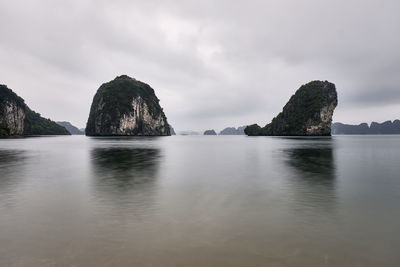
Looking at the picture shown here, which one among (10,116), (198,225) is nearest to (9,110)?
(10,116)

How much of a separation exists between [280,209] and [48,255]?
1018 centimetres

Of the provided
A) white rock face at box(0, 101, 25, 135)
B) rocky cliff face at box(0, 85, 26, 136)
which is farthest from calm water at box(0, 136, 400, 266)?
white rock face at box(0, 101, 25, 135)

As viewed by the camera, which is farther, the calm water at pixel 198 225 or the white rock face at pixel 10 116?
the white rock face at pixel 10 116

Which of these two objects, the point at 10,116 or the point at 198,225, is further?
the point at 10,116

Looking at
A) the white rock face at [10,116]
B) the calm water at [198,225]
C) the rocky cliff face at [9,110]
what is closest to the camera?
the calm water at [198,225]

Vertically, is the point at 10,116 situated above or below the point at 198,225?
above

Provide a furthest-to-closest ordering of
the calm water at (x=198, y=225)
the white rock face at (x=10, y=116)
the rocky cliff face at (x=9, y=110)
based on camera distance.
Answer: the white rock face at (x=10, y=116), the rocky cliff face at (x=9, y=110), the calm water at (x=198, y=225)

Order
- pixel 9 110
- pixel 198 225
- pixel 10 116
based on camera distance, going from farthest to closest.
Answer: pixel 10 116, pixel 9 110, pixel 198 225

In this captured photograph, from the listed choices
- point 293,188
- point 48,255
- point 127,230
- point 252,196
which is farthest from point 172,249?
point 293,188

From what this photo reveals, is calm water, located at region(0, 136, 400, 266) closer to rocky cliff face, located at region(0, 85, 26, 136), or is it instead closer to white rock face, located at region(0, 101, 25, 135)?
rocky cliff face, located at region(0, 85, 26, 136)

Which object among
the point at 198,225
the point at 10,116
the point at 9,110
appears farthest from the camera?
the point at 10,116

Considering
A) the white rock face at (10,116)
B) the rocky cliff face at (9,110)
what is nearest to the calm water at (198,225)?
the rocky cliff face at (9,110)

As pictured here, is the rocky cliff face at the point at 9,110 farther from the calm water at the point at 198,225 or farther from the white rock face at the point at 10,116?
the calm water at the point at 198,225

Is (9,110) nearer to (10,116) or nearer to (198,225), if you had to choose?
(10,116)
